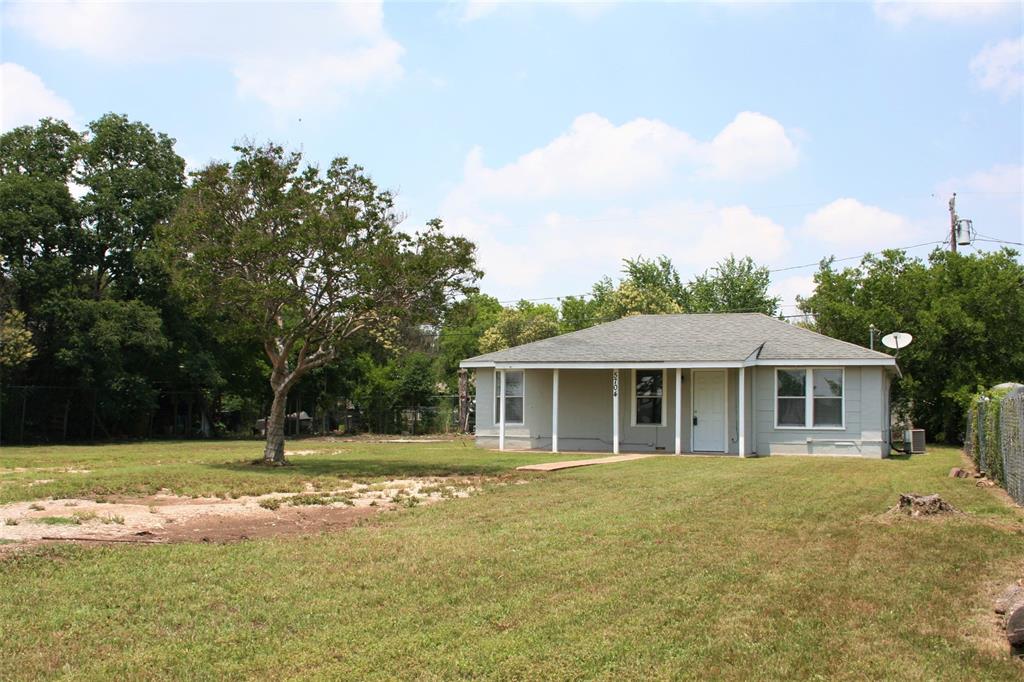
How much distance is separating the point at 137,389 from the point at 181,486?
59.1 feet

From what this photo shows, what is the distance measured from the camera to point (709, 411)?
2372cm

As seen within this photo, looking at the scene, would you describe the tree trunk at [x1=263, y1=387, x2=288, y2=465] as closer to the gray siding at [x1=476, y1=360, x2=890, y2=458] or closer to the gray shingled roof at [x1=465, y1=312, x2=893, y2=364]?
the gray shingled roof at [x1=465, y1=312, x2=893, y2=364]

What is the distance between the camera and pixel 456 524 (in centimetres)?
974

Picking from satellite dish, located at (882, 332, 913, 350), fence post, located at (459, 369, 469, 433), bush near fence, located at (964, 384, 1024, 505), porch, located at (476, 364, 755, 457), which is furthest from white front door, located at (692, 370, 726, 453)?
fence post, located at (459, 369, 469, 433)

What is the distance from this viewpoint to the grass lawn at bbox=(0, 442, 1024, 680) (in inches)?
202

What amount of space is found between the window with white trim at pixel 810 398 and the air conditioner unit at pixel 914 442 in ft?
10.2

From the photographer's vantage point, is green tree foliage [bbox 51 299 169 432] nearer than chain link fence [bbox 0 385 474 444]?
Yes

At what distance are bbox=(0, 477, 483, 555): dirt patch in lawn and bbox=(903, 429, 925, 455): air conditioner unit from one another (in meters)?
15.6

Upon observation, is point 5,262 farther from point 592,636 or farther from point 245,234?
point 592,636

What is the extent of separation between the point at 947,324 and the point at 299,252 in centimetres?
2163

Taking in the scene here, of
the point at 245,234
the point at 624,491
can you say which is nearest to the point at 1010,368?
the point at 624,491

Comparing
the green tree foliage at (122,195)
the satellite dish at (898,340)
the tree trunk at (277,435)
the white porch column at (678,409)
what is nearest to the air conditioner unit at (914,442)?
the satellite dish at (898,340)

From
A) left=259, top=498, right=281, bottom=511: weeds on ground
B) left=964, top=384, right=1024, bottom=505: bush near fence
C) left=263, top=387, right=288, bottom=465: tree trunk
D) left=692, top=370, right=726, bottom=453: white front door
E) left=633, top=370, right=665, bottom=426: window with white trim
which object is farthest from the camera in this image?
left=633, top=370, right=665, bottom=426: window with white trim

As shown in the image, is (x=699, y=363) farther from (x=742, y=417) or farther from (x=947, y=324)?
(x=947, y=324)
